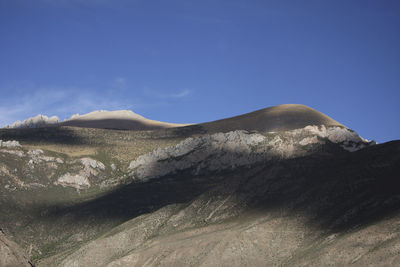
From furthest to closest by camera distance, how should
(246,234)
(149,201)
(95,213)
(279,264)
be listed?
(149,201)
(95,213)
(246,234)
(279,264)

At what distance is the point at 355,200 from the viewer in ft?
382

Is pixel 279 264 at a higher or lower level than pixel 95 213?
lower

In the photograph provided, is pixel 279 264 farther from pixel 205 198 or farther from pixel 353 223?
pixel 205 198

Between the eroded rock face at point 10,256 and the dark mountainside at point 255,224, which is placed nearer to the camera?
the eroded rock face at point 10,256

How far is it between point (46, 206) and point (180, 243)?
82970 millimetres

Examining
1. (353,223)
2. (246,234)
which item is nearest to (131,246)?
(246,234)

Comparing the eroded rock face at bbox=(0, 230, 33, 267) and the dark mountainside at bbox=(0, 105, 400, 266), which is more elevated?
the eroded rock face at bbox=(0, 230, 33, 267)

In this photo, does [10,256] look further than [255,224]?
No

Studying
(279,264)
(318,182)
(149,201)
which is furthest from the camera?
(149,201)

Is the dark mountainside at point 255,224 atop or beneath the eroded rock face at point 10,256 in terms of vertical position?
beneath

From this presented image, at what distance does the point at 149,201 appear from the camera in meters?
195

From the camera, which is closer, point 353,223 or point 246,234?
point 353,223

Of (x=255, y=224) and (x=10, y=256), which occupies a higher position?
(x=10, y=256)

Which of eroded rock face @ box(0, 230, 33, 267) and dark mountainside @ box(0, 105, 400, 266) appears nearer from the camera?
eroded rock face @ box(0, 230, 33, 267)
